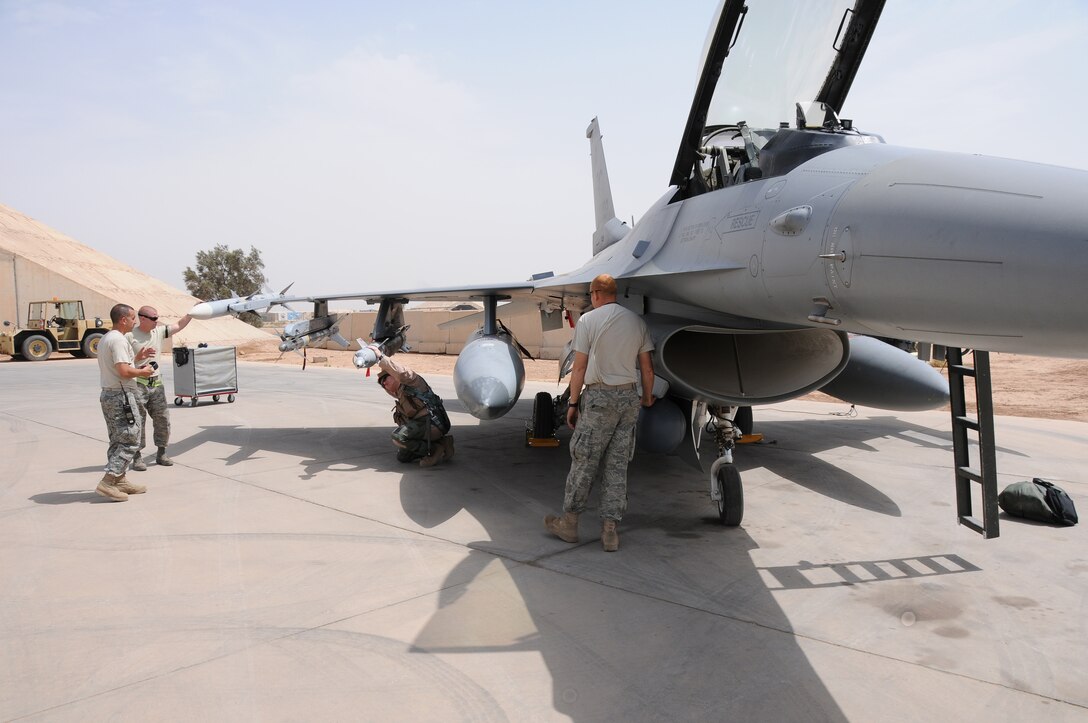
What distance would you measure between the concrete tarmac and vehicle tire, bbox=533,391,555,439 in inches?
56.0

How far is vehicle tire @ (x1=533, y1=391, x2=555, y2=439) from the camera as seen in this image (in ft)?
28.8

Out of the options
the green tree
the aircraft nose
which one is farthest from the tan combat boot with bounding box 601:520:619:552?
the green tree

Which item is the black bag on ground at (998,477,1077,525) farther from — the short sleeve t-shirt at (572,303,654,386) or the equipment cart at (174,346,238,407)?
the equipment cart at (174,346,238,407)

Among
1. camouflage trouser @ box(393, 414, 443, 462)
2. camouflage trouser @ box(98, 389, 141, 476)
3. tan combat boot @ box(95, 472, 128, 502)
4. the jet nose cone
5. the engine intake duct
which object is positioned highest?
the jet nose cone

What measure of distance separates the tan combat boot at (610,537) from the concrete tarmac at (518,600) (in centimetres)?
8

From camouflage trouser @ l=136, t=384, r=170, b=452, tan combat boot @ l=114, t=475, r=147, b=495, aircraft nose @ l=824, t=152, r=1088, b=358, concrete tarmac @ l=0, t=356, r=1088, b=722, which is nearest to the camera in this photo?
aircraft nose @ l=824, t=152, r=1088, b=358

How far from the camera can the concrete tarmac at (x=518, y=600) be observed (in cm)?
283

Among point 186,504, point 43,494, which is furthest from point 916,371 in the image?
point 43,494

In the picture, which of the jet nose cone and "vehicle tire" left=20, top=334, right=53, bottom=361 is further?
"vehicle tire" left=20, top=334, right=53, bottom=361

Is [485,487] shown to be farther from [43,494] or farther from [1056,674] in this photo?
[1056,674]

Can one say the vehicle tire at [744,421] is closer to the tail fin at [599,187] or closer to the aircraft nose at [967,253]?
the tail fin at [599,187]

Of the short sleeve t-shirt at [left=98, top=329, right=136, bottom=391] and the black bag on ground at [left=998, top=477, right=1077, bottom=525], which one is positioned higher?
the short sleeve t-shirt at [left=98, top=329, right=136, bottom=391]

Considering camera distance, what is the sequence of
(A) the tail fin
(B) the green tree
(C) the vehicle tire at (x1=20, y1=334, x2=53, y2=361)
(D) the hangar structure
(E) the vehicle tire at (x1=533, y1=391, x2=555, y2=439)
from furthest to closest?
(B) the green tree → (D) the hangar structure → (C) the vehicle tire at (x1=20, y1=334, x2=53, y2=361) → (A) the tail fin → (E) the vehicle tire at (x1=533, y1=391, x2=555, y2=439)

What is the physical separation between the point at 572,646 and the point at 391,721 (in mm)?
950
